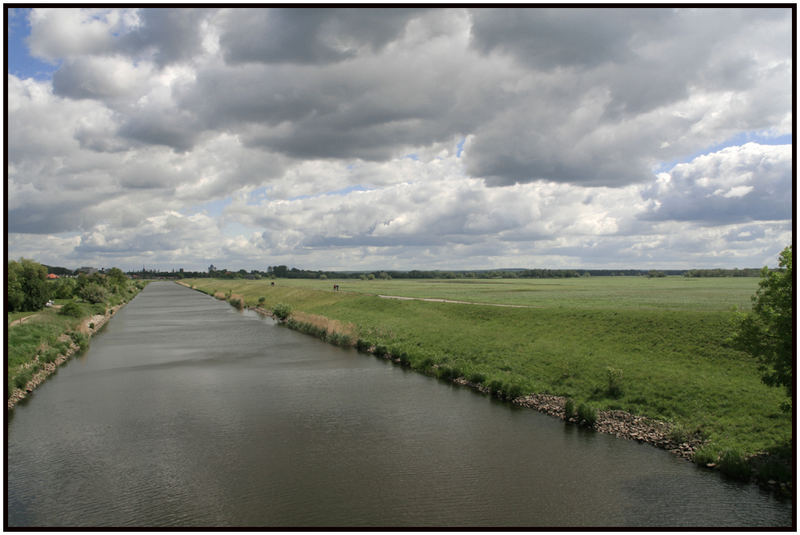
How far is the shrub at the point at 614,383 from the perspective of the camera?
931 inches

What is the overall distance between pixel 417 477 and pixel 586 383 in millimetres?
12842

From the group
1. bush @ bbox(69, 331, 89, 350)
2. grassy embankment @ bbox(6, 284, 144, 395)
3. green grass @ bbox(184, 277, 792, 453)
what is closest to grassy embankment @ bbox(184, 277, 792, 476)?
green grass @ bbox(184, 277, 792, 453)

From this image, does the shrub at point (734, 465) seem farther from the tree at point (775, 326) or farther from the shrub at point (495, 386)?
the shrub at point (495, 386)

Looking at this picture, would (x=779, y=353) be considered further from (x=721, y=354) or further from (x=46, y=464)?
(x=46, y=464)

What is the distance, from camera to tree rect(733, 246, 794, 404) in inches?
577

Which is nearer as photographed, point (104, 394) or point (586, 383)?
point (586, 383)

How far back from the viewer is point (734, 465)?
16.0 m

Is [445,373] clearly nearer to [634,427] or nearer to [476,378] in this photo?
[476,378]

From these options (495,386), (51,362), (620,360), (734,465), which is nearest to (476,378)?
(495,386)

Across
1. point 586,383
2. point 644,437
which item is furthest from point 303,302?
point 644,437

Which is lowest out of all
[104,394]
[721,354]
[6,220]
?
[104,394]

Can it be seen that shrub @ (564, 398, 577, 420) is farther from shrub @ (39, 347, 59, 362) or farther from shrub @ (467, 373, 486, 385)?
shrub @ (39, 347, 59, 362)

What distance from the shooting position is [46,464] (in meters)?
17.5

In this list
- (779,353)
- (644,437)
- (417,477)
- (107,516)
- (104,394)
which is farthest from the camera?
(104,394)
